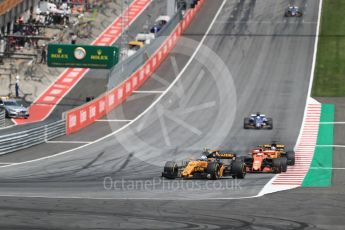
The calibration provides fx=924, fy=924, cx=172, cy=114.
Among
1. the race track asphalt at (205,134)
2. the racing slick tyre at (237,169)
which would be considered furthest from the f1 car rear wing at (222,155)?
the racing slick tyre at (237,169)

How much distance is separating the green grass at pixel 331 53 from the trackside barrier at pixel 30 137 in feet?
58.2

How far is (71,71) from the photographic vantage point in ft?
210

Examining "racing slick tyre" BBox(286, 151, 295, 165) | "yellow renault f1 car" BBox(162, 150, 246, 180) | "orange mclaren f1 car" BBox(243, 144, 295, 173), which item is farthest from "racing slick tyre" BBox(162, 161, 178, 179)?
"racing slick tyre" BBox(286, 151, 295, 165)

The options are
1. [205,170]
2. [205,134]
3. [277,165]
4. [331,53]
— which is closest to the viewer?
[205,170]

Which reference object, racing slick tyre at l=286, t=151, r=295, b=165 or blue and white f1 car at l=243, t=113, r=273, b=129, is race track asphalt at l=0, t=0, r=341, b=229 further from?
racing slick tyre at l=286, t=151, r=295, b=165

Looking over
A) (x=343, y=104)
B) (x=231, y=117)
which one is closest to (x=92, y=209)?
(x=231, y=117)

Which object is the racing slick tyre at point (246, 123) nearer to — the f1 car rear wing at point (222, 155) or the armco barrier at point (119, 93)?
the armco barrier at point (119, 93)

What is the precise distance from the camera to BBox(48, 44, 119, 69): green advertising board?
54.5 m

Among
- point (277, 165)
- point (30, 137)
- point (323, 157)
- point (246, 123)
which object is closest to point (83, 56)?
point (246, 123)

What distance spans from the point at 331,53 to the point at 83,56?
786 inches

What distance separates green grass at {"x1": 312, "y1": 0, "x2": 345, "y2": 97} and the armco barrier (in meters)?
10.7

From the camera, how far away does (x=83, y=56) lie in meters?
54.6

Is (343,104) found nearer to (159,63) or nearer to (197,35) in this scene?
(159,63)

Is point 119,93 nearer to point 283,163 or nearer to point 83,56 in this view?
point 83,56
